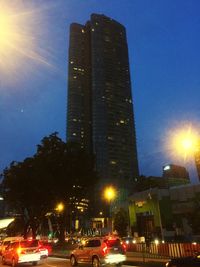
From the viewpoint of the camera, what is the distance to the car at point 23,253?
22.0m

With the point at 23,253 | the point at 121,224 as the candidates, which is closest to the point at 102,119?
the point at 121,224

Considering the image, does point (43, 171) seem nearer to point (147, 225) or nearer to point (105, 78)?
point (147, 225)

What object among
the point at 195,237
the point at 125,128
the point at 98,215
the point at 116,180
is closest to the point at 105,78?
the point at 125,128

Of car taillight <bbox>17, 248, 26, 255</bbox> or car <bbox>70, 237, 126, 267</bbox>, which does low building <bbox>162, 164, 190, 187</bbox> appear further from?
car <bbox>70, 237, 126, 267</bbox>

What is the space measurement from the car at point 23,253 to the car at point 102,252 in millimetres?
3493

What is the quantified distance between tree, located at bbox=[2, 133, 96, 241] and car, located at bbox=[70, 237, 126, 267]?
26.5 meters

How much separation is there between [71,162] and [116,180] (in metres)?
127

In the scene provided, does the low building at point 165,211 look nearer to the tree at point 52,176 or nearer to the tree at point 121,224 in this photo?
the tree at point 121,224

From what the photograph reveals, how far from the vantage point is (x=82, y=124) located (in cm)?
18050

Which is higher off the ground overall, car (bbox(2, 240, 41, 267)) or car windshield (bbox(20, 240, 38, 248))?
car windshield (bbox(20, 240, 38, 248))

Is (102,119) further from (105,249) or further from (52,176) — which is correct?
(105,249)

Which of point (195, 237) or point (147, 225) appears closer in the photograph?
point (195, 237)

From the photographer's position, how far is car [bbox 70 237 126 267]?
62.5 ft

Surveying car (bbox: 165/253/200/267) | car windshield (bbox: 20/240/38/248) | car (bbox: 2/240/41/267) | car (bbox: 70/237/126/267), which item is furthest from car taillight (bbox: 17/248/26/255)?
car (bbox: 165/253/200/267)
